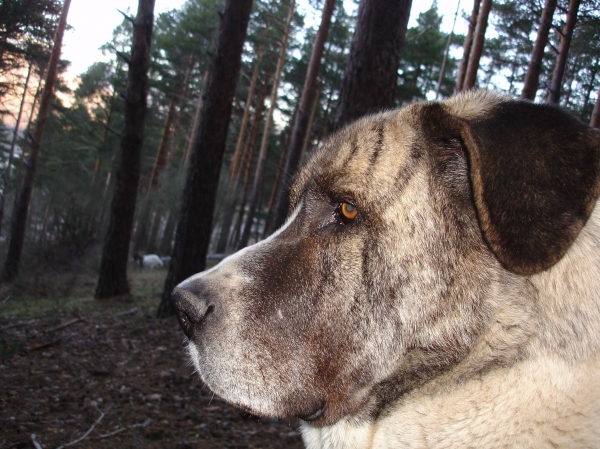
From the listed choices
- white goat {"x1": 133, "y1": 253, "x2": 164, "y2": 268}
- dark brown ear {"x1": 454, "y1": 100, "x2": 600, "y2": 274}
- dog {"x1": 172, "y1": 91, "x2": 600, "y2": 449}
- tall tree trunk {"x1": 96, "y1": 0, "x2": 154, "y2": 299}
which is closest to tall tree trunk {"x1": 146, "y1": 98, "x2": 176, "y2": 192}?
white goat {"x1": 133, "y1": 253, "x2": 164, "y2": 268}

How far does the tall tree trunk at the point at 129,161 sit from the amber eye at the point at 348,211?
9782mm

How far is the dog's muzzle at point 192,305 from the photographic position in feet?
6.24

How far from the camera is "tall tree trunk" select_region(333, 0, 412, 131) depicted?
200 inches

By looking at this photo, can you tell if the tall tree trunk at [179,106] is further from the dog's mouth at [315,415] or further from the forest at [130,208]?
the dog's mouth at [315,415]

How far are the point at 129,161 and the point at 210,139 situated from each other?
3.23m

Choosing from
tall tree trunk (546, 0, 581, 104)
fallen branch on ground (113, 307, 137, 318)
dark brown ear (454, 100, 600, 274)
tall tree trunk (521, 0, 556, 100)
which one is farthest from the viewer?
fallen branch on ground (113, 307, 137, 318)

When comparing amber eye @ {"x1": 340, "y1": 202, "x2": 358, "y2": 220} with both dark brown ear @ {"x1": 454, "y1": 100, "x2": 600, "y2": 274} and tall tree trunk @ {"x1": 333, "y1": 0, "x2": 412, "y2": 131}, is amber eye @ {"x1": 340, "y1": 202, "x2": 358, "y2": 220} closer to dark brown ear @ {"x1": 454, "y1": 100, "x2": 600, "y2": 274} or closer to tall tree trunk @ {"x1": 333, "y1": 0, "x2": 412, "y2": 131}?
dark brown ear @ {"x1": 454, "y1": 100, "x2": 600, "y2": 274}

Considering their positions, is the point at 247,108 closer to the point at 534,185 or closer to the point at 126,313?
the point at 126,313

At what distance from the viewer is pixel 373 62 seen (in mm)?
5090

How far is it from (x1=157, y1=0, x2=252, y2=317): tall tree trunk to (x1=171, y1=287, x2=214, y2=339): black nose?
686 cm

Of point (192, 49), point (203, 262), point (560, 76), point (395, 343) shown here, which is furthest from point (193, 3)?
point (395, 343)

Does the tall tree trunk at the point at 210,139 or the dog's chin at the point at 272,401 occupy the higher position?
the tall tree trunk at the point at 210,139

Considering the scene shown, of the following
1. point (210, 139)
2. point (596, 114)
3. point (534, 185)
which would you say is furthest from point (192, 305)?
point (210, 139)

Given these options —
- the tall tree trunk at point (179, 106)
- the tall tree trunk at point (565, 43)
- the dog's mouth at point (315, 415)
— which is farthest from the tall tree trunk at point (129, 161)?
the tall tree trunk at point (179, 106)
